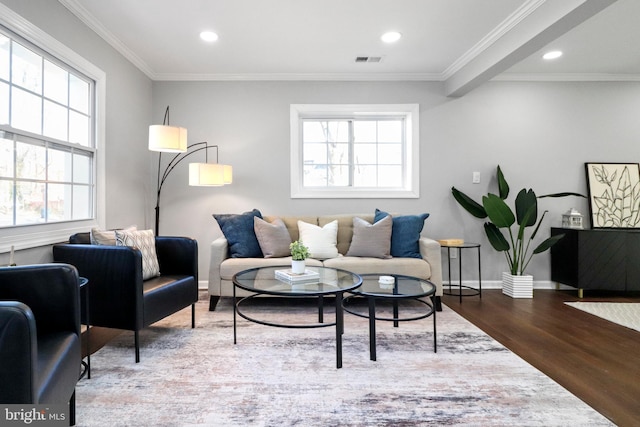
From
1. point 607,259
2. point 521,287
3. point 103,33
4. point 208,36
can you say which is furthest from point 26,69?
point 607,259

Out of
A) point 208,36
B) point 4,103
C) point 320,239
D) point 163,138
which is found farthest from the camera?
point 320,239

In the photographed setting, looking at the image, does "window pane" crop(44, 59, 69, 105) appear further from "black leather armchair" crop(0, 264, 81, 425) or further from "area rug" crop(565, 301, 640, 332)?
"area rug" crop(565, 301, 640, 332)

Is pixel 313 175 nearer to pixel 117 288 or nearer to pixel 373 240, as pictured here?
pixel 373 240

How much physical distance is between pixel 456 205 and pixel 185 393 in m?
3.43

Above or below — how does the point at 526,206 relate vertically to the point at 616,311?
above

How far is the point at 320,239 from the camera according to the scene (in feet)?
11.2

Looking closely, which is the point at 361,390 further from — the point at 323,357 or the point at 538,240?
the point at 538,240

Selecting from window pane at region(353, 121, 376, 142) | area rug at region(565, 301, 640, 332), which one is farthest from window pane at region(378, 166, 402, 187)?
area rug at region(565, 301, 640, 332)

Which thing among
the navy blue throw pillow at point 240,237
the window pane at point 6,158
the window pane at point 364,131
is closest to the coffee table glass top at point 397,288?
the navy blue throw pillow at point 240,237

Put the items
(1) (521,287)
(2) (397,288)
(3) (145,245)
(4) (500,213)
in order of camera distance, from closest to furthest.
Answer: (2) (397,288) → (3) (145,245) → (4) (500,213) → (1) (521,287)

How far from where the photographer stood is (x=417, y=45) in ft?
10.7

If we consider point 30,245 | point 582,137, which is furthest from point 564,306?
point 30,245

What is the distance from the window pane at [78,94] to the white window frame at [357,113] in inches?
79.0

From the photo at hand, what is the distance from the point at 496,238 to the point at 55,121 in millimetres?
4235
